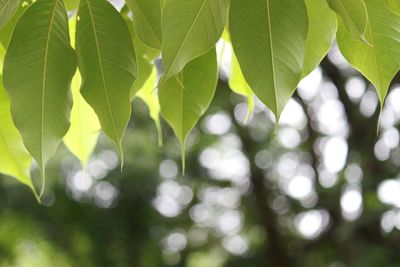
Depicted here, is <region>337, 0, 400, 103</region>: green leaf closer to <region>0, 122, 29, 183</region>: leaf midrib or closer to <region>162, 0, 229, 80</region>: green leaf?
<region>162, 0, 229, 80</region>: green leaf

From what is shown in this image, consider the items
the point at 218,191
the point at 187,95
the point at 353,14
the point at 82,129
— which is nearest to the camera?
the point at 353,14

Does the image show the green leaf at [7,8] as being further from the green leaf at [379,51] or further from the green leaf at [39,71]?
the green leaf at [379,51]

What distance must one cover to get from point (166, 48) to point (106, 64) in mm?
82

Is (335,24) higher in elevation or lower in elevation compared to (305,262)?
higher

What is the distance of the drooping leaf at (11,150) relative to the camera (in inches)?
28.8

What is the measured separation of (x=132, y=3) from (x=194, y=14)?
0.28 feet

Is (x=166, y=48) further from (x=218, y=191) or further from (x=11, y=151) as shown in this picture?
(x=218, y=191)

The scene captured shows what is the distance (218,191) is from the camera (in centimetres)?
554

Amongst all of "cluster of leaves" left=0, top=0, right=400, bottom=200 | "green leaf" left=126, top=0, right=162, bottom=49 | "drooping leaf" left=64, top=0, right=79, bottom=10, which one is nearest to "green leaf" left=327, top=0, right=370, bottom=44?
"cluster of leaves" left=0, top=0, right=400, bottom=200

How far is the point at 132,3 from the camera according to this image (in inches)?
25.1

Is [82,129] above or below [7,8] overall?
below

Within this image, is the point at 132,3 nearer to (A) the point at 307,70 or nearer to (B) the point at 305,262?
(A) the point at 307,70

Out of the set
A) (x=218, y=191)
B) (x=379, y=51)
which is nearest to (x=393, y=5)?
(x=379, y=51)

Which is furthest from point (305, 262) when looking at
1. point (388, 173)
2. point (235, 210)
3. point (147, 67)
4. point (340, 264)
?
point (147, 67)
